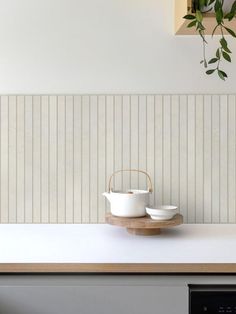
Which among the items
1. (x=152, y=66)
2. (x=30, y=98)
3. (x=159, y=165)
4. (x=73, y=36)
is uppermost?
(x=73, y=36)

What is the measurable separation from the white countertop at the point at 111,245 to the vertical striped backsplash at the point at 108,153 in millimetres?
98

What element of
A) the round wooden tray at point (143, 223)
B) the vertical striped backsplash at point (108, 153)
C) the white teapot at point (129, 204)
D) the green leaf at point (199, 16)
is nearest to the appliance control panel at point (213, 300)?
the round wooden tray at point (143, 223)

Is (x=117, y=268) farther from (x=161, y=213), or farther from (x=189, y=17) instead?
(x=189, y=17)

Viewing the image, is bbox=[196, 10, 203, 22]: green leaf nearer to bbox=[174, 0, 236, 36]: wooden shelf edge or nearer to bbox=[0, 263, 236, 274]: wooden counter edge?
bbox=[174, 0, 236, 36]: wooden shelf edge

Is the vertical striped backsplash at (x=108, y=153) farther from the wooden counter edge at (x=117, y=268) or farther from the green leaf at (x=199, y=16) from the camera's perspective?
the wooden counter edge at (x=117, y=268)

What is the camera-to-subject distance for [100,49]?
6.37 ft

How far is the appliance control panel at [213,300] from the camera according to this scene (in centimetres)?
124

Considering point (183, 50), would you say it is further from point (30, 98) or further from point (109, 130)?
point (30, 98)

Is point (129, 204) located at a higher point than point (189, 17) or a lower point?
lower

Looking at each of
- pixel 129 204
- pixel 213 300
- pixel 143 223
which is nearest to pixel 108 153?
pixel 129 204

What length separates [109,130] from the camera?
1.95 m

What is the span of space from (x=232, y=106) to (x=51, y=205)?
36.6 inches

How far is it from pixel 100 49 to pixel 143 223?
83 centimetres

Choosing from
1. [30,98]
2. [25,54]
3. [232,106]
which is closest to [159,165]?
[232,106]
